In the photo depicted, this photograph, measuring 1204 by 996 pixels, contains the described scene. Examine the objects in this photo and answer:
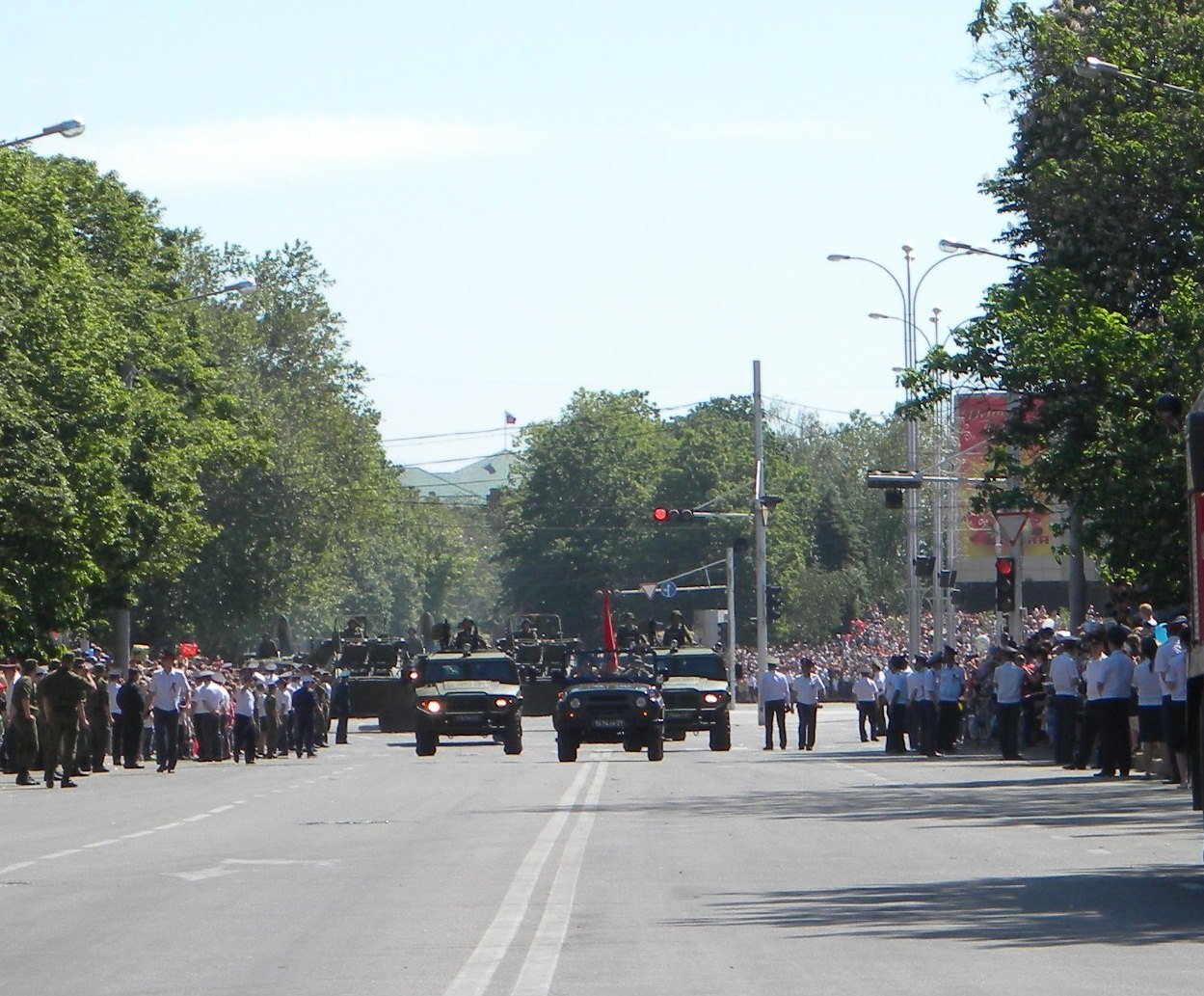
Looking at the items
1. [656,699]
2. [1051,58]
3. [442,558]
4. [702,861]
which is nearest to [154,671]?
[656,699]

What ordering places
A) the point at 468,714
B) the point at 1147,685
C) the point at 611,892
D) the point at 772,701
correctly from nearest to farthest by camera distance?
the point at 611,892, the point at 1147,685, the point at 468,714, the point at 772,701

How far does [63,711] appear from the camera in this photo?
1248 inches

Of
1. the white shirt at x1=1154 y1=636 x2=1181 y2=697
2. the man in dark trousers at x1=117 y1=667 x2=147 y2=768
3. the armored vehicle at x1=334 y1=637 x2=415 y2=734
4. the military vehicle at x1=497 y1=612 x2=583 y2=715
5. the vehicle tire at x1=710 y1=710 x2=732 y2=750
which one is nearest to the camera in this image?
the white shirt at x1=1154 y1=636 x2=1181 y2=697

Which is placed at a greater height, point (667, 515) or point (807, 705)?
point (667, 515)

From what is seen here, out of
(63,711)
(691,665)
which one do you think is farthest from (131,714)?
(691,665)

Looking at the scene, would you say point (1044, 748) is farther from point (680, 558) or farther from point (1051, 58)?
point (680, 558)

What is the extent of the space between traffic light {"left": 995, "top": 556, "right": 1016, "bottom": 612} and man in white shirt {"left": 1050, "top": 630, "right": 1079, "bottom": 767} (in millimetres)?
10427

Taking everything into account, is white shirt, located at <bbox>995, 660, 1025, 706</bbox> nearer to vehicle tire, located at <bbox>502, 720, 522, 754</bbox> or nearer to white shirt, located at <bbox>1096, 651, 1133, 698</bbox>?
white shirt, located at <bbox>1096, 651, 1133, 698</bbox>

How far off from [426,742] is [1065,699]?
15.6m

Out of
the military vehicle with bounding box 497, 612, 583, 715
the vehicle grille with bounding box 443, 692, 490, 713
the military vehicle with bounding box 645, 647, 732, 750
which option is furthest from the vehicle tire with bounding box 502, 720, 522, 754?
the military vehicle with bounding box 497, 612, 583, 715

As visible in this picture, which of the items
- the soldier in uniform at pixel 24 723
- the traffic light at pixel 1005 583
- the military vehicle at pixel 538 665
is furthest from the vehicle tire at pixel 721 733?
A: the military vehicle at pixel 538 665

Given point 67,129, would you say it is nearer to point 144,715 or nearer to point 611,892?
point 144,715

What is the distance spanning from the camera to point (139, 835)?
2109cm

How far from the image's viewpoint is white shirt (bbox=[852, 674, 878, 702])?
156 feet
